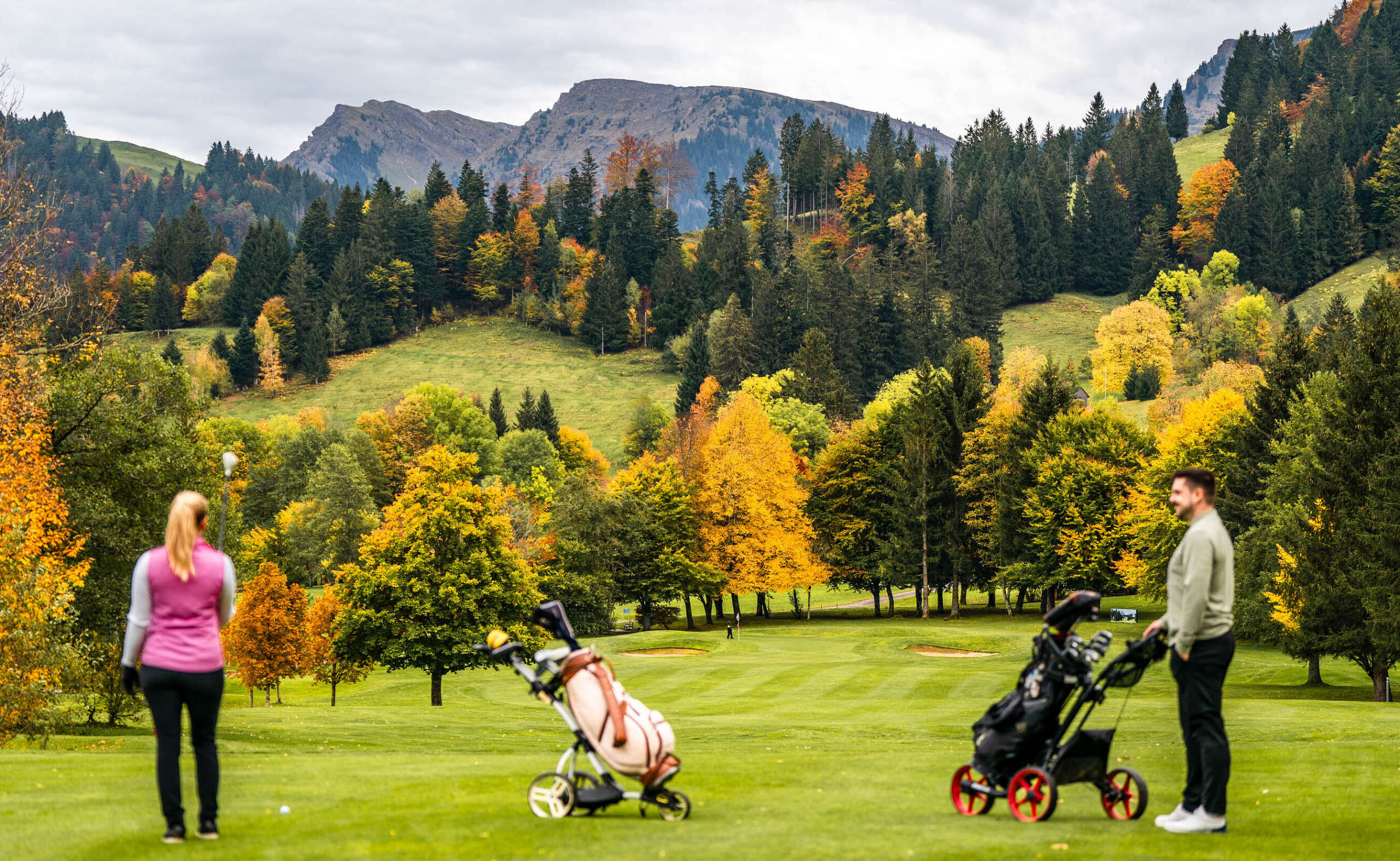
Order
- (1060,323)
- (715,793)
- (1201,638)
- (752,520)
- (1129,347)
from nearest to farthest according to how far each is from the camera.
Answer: (1201,638) → (715,793) → (752,520) → (1129,347) → (1060,323)

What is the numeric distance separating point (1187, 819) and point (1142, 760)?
681 centimetres

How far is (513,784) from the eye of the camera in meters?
12.1

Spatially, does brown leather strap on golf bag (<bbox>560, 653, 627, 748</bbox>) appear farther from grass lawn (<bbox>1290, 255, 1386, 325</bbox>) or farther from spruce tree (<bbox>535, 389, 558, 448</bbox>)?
grass lawn (<bbox>1290, 255, 1386, 325</bbox>)

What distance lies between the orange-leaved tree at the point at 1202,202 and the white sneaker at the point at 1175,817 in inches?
7139

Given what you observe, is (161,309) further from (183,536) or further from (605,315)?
(183,536)

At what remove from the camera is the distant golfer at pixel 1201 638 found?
30.8 ft

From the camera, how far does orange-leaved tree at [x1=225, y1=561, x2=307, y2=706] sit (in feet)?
155

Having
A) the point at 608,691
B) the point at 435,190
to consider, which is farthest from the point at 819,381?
the point at 608,691

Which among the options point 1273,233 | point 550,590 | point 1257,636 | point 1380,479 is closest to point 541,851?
point 1380,479

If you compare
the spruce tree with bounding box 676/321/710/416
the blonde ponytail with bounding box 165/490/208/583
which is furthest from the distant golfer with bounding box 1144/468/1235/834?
the spruce tree with bounding box 676/321/710/416

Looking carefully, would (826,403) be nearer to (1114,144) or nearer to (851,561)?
(851,561)

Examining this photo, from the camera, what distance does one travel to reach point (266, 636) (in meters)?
47.8

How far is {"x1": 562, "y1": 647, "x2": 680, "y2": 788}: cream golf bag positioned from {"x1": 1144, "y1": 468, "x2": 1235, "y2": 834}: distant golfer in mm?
4405

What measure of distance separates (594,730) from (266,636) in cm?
4229
